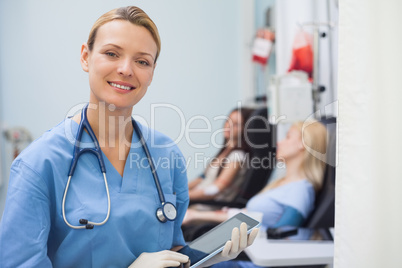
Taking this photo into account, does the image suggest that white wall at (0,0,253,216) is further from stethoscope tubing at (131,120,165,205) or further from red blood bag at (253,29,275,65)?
red blood bag at (253,29,275,65)

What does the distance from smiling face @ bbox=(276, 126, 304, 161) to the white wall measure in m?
0.60

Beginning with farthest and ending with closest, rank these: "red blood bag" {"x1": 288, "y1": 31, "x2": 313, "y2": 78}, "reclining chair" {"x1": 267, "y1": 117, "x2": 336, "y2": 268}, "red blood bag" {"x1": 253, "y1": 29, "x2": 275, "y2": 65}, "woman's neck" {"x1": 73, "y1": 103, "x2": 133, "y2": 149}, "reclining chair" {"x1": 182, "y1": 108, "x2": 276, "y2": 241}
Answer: "red blood bag" {"x1": 253, "y1": 29, "x2": 275, "y2": 65}, "reclining chair" {"x1": 182, "y1": 108, "x2": 276, "y2": 241}, "red blood bag" {"x1": 288, "y1": 31, "x2": 313, "y2": 78}, "reclining chair" {"x1": 267, "y1": 117, "x2": 336, "y2": 268}, "woman's neck" {"x1": 73, "y1": 103, "x2": 133, "y2": 149}

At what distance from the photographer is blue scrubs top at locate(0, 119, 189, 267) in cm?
67

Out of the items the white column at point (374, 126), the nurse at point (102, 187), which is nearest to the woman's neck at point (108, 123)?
the nurse at point (102, 187)

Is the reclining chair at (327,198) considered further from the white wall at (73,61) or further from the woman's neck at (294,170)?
the white wall at (73,61)

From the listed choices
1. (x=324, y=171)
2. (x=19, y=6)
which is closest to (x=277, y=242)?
(x=324, y=171)

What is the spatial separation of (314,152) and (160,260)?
1.04 meters

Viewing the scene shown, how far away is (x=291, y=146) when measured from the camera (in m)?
1.79

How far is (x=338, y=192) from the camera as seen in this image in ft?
2.57

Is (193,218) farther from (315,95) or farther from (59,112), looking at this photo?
(59,112)

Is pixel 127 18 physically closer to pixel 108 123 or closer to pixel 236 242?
pixel 108 123

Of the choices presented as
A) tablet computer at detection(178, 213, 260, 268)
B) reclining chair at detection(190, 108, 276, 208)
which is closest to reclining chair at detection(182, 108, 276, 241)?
reclining chair at detection(190, 108, 276, 208)

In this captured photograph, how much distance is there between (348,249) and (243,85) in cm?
152

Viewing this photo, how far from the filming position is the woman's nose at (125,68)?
2.30 feet
